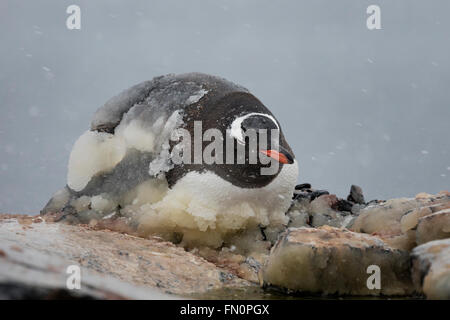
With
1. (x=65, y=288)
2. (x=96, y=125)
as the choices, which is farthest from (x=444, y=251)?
(x=96, y=125)

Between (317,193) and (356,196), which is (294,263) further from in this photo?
(356,196)

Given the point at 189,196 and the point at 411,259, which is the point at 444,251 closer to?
the point at 411,259

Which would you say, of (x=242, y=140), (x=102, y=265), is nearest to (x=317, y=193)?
(x=242, y=140)

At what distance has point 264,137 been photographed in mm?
3566

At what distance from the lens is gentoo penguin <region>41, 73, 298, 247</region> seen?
3.73m

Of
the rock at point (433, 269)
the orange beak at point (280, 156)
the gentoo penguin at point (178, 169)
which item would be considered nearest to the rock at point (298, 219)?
the gentoo penguin at point (178, 169)

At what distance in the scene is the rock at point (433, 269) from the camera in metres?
1.85

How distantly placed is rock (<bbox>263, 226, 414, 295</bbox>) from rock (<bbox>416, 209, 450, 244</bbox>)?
166 mm

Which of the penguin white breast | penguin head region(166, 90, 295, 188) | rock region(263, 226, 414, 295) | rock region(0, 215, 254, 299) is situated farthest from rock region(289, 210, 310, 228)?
rock region(263, 226, 414, 295)

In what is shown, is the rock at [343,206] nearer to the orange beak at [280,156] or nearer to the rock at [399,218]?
the rock at [399,218]

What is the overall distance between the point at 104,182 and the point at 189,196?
1.03 meters

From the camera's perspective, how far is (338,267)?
240cm

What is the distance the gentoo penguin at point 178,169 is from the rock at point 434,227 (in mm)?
1097

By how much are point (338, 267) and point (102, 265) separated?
4.18 ft
